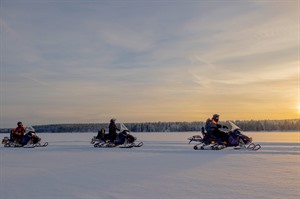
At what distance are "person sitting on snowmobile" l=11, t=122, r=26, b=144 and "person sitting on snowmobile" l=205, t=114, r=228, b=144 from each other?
1067 centimetres

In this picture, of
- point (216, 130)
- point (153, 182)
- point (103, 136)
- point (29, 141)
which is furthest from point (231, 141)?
point (29, 141)

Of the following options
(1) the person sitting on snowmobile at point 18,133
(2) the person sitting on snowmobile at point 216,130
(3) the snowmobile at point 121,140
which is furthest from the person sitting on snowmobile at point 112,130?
(1) the person sitting on snowmobile at point 18,133

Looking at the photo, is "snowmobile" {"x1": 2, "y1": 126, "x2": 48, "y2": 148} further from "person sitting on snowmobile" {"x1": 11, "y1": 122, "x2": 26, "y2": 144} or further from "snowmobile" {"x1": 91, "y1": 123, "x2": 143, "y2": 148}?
"snowmobile" {"x1": 91, "y1": 123, "x2": 143, "y2": 148}

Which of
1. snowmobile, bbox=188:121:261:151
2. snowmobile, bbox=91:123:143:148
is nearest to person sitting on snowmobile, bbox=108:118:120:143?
snowmobile, bbox=91:123:143:148

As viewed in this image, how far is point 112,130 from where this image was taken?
18797 mm

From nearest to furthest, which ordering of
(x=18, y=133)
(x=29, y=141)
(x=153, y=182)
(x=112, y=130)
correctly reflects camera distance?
1. (x=153, y=182)
2. (x=112, y=130)
3. (x=29, y=141)
4. (x=18, y=133)

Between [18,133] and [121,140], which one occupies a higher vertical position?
[18,133]

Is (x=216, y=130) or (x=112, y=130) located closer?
(x=216, y=130)

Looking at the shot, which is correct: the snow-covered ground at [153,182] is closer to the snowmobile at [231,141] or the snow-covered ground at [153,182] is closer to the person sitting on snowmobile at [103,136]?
the snowmobile at [231,141]

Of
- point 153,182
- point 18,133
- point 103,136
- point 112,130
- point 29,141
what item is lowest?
point 153,182

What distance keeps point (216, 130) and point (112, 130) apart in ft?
18.9

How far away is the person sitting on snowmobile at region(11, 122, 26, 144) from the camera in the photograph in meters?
19.8

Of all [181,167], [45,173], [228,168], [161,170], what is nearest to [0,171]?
[45,173]

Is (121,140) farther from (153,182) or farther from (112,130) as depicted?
(153,182)
